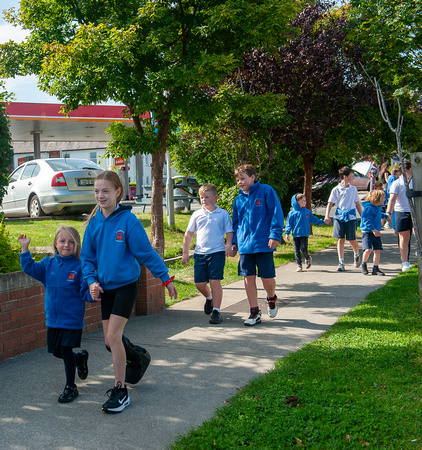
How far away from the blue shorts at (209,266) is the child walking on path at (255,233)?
0.22m

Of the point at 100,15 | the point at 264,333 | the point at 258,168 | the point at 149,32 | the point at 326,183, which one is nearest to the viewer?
the point at 264,333

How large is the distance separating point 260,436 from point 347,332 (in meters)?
2.50

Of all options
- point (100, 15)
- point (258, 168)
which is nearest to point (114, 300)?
point (100, 15)

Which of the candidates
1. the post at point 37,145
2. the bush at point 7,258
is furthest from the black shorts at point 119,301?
the post at point 37,145

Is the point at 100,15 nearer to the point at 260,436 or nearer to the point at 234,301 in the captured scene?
the point at 234,301

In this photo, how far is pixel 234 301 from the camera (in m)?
7.62

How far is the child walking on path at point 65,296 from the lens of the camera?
13.6 feet

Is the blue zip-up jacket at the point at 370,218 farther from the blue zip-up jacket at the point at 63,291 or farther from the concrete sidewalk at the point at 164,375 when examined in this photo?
the blue zip-up jacket at the point at 63,291

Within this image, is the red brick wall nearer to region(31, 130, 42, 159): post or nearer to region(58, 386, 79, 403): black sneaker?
region(58, 386, 79, 403): black sneaker

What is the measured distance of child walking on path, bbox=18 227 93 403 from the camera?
4152mm

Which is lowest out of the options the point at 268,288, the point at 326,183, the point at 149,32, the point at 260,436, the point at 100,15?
the point at 260,436

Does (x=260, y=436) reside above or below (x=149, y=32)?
below

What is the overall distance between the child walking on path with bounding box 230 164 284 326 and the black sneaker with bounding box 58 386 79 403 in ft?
8.27

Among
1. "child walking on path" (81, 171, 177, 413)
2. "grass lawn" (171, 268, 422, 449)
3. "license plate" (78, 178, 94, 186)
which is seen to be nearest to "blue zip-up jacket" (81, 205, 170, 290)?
"child walking on path" (81, 171, 177, 413)
